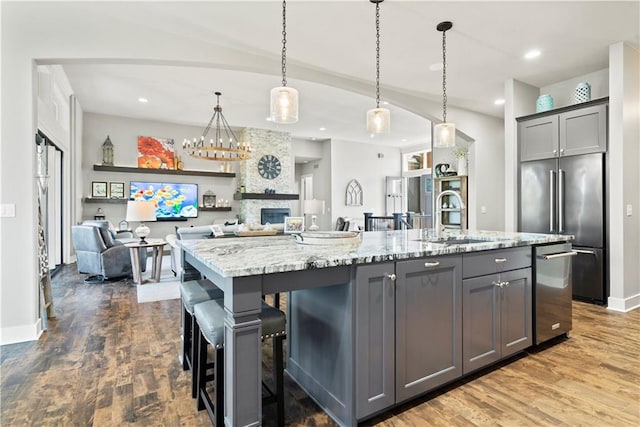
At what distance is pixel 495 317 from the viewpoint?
2219 mm

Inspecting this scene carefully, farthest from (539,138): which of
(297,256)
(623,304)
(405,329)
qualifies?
(297,256)

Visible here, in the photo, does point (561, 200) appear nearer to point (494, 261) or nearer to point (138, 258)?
point (494, 261)

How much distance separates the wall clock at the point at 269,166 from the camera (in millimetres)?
8644

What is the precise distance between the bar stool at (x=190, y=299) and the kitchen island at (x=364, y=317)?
194 mm

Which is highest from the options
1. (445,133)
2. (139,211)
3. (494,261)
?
(445,133)

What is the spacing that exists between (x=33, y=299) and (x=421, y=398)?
326 cm

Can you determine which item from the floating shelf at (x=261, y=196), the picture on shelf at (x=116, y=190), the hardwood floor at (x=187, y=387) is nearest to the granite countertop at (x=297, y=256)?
Answer: the hardwood floor at (x=187, y=387)

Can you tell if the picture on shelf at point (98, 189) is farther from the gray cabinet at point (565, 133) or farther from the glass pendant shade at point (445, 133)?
the gray cabinet at point (565, 133)

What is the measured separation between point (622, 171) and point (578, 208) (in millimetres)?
575

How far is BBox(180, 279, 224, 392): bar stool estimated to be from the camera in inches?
77.7

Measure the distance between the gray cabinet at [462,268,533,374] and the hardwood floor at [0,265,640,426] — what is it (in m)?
0.14

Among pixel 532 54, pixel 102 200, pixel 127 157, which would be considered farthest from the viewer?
pixel 127 157

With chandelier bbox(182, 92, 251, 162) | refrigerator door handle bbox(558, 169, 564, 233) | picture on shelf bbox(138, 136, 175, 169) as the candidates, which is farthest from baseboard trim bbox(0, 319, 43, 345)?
refrigerator door handle bbox(558, 169, 564, 233)

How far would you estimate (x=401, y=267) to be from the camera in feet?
5.78
